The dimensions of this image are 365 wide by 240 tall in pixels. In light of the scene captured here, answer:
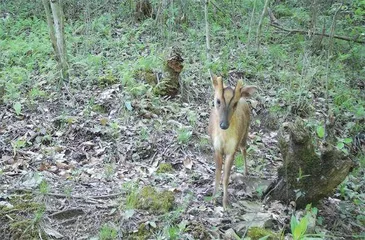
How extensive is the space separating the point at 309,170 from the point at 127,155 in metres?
2.35

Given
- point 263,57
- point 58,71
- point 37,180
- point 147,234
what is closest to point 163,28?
point 263,57

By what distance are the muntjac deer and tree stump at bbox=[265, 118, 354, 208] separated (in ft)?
1.70


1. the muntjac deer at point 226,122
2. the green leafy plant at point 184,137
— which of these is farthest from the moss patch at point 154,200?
the green leafy plant at point 184,137

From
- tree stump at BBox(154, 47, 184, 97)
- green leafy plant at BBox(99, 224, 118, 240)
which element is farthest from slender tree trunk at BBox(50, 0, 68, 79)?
green leafy plant at BBox(99, 224, 118, 240)

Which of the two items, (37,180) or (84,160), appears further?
(84,160)

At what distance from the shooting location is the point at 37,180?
5.39m

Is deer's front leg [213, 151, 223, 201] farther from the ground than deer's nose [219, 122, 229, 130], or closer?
closer

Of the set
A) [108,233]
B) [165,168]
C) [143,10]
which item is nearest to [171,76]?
[165,168]

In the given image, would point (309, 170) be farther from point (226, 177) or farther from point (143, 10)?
point (143, 10)

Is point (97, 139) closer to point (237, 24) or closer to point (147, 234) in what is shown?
point (147, 234)

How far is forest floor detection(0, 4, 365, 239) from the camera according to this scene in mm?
4855

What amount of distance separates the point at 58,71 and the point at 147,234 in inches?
183

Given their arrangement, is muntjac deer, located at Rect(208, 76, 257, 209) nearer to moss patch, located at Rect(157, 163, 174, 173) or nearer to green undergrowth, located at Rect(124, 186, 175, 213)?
green undergrowth, located at Rect(124, 186, 175, 213)

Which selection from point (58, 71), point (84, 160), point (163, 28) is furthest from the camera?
point (163, 28)
